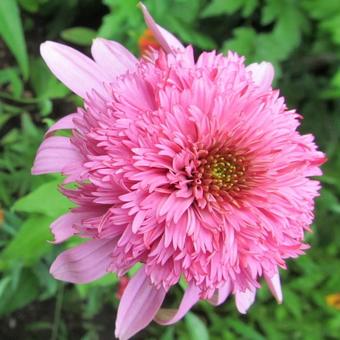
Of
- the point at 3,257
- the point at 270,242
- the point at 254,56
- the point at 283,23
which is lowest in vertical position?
the point at 3,257

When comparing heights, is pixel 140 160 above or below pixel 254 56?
below

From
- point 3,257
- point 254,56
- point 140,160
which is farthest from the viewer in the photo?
point 254,56

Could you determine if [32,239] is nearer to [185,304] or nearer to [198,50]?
[185,304]

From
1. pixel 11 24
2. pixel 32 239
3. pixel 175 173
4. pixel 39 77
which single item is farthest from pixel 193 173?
pixel 39 77

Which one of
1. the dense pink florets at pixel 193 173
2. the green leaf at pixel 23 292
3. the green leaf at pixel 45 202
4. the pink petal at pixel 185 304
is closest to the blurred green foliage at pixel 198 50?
the green leaf at pixel 23 292

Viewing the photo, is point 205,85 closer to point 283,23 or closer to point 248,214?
point 248,214

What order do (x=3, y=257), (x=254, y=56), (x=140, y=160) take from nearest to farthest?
(x=140, y=160) < (x=3, y=257) < (x=254, y=56)

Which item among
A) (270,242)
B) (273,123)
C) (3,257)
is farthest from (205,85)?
(3,257)
